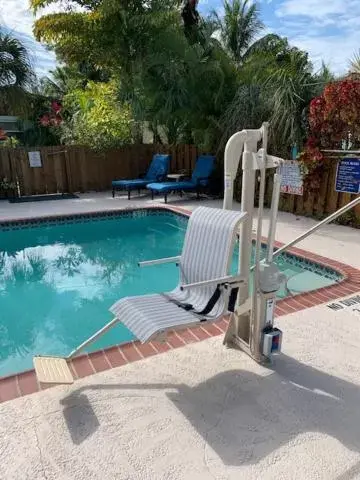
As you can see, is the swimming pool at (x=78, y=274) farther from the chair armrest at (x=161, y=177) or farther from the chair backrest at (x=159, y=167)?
the chair backrest at (x=159, y=167)

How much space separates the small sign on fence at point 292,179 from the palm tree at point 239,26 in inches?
375

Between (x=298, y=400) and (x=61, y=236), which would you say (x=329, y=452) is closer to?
(x=298, y=400)

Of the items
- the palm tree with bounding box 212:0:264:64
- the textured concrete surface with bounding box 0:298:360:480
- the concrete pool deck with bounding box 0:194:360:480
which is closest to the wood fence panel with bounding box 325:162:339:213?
the concrete pool deck with bounding box 0:194:360:480

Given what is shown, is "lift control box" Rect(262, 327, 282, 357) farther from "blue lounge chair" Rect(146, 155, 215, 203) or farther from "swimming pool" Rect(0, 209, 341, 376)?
"blue lounge chair" Rect(146, 155, 215, 203)

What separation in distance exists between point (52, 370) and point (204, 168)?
26.3ft

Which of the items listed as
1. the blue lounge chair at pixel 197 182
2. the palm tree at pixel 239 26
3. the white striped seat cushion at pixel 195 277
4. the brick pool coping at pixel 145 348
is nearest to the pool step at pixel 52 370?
Result: the brick pool coping at pixel 145 348

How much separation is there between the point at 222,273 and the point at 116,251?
14.8 ft

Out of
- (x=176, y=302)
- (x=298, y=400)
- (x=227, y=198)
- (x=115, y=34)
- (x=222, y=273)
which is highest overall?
(x=115, y=34)

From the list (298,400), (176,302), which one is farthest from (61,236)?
(298,400)

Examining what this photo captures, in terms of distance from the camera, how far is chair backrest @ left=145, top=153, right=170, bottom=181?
1048 cm

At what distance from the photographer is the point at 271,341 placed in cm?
259

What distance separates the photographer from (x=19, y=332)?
4074mm

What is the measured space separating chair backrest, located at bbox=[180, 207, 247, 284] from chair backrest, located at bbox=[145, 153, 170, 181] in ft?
25.8

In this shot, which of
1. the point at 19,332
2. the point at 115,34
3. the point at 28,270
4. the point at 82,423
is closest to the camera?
the point at 82,423
